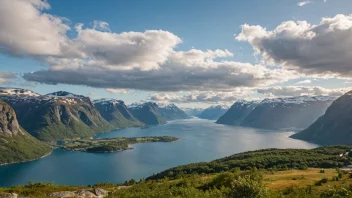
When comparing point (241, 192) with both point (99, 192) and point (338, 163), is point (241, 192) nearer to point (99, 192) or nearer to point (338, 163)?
point (99, 192)

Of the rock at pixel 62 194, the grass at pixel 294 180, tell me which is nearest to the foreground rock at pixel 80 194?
the rock at pixel 62 194

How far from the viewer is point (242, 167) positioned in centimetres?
19350

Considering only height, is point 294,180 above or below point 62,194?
below

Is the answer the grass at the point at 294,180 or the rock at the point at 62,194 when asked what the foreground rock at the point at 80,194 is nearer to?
the rock at the point at 62,194

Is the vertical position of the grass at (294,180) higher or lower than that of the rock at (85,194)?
lower

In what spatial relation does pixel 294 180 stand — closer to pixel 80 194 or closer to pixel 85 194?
pixel 85 194

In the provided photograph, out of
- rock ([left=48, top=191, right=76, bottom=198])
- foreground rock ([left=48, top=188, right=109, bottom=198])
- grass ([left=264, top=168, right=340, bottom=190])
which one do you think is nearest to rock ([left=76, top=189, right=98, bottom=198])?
foreground rock ([left=48, top=188, right=109, bottom=198])

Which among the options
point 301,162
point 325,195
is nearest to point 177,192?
point 325,195

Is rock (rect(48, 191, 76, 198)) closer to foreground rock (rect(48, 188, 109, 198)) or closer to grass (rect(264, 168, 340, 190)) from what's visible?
foreground rock (rect(48, 188, 109, 198))

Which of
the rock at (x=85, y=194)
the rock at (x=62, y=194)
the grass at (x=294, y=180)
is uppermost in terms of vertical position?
the rock at (x=62, y=194)

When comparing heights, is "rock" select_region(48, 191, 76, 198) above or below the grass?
above

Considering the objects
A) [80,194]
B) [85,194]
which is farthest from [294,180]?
[80,194]

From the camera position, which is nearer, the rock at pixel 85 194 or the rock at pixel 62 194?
the rock at pixel 62 194

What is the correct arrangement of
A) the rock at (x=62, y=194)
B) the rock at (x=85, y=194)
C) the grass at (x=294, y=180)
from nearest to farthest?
the rock at (x=62, y=194)
the rock at (x=85, y=194)
the grass at (x=294, y=180)
